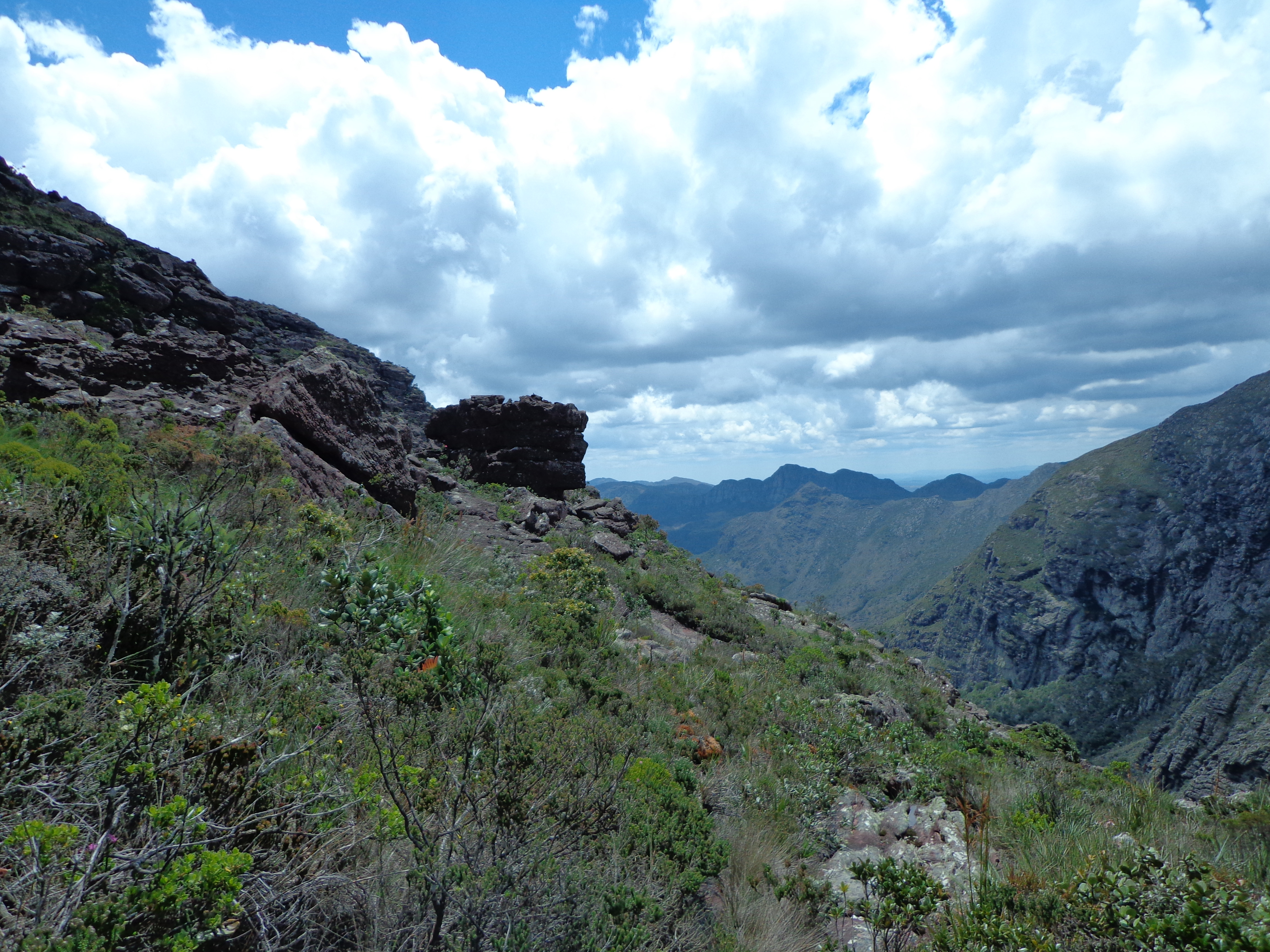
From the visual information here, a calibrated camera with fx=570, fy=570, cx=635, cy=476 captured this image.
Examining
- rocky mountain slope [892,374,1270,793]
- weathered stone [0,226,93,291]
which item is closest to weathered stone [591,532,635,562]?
weathered stone [0,226,93,291]

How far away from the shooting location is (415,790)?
326 centimetres

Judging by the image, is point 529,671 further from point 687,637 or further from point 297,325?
point 297,325

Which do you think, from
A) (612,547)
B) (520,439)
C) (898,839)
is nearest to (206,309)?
(520,439)

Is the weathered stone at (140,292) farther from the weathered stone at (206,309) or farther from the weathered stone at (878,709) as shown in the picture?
the weathered stone at (878,709)

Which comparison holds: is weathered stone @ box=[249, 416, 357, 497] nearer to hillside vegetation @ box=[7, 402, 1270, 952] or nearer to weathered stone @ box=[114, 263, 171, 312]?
hillside vegetation @ box=[7, 402, 1270, 952]

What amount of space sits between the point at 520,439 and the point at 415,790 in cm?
2631

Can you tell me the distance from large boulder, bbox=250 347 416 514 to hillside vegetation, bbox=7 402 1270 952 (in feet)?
16.0

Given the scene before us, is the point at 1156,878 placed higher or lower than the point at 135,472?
lower

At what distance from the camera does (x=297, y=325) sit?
59844 mm

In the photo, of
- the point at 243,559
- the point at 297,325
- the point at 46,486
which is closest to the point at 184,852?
the point at 243,559

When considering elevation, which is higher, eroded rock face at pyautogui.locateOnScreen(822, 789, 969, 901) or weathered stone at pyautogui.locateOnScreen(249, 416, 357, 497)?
weathered stone at pyautogui.locateOnScreen(249, 416, 357, 497)

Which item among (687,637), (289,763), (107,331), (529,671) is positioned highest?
(107,331)

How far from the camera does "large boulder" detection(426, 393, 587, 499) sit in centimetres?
2755

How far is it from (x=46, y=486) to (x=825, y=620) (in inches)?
690
